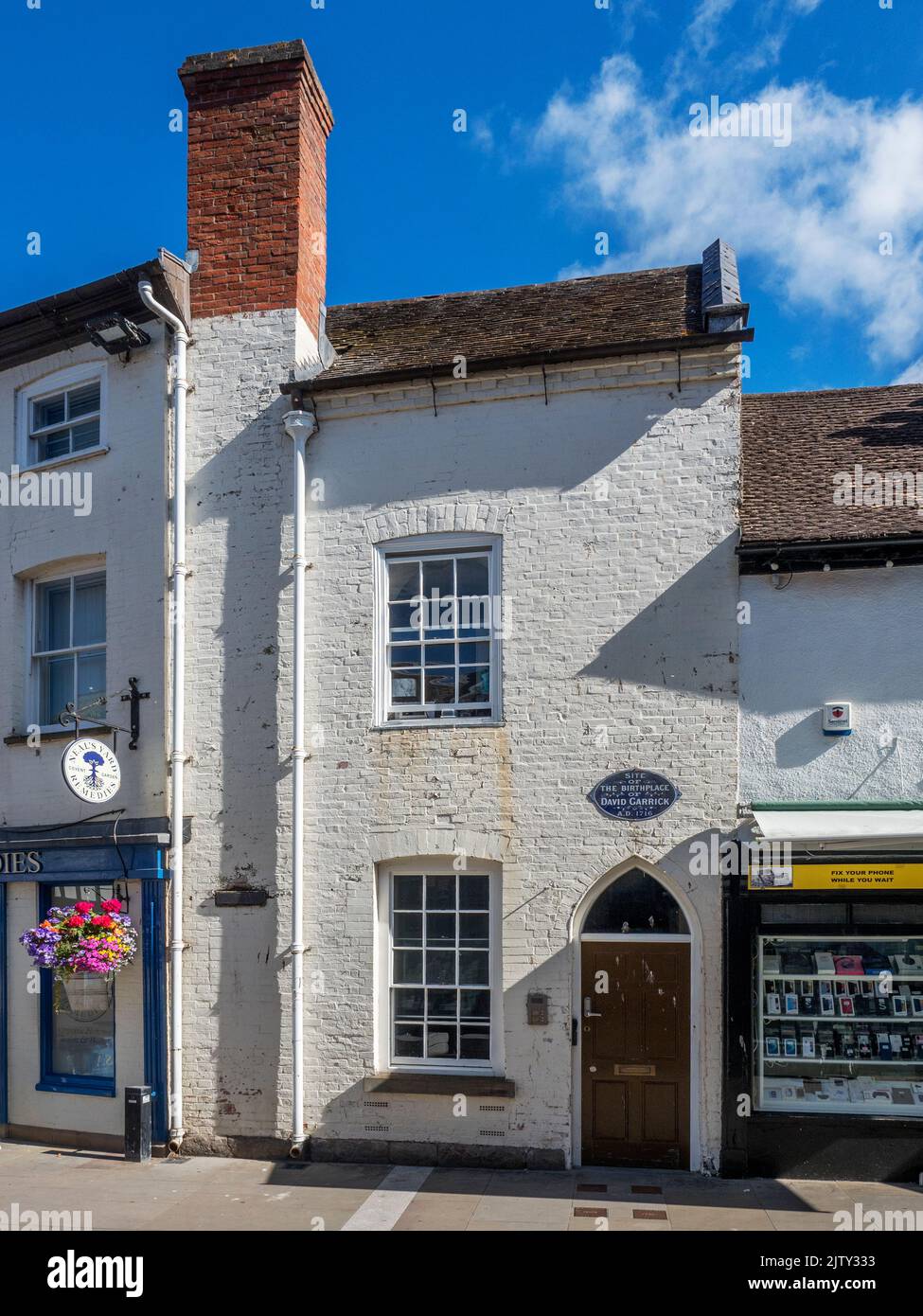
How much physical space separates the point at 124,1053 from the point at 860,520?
8.74 metres

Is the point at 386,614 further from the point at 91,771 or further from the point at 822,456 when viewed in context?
the point at 822,456

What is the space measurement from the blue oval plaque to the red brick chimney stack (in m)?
5.81

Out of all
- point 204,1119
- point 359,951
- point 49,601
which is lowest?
point 204,1119

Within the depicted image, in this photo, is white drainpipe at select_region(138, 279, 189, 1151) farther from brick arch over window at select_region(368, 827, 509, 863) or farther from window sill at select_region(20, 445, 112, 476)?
brick arch over window at select_region(368, 827, 509, 863)

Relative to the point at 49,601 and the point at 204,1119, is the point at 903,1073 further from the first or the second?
the point at 49,601

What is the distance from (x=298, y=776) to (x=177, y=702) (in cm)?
151

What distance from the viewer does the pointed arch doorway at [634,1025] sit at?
9.45 metres

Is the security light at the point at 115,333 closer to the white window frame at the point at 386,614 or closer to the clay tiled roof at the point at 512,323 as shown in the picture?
the clay tiled roof at the point at 512,323

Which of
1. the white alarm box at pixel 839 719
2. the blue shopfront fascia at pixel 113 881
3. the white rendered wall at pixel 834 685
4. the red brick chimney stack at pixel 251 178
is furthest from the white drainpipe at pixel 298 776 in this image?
the white alarm box at pixel 839 719

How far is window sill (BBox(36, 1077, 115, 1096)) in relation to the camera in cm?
1073

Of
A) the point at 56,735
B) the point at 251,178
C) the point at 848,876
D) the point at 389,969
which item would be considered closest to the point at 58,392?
the point at 251,178

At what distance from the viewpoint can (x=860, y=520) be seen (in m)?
9.80
